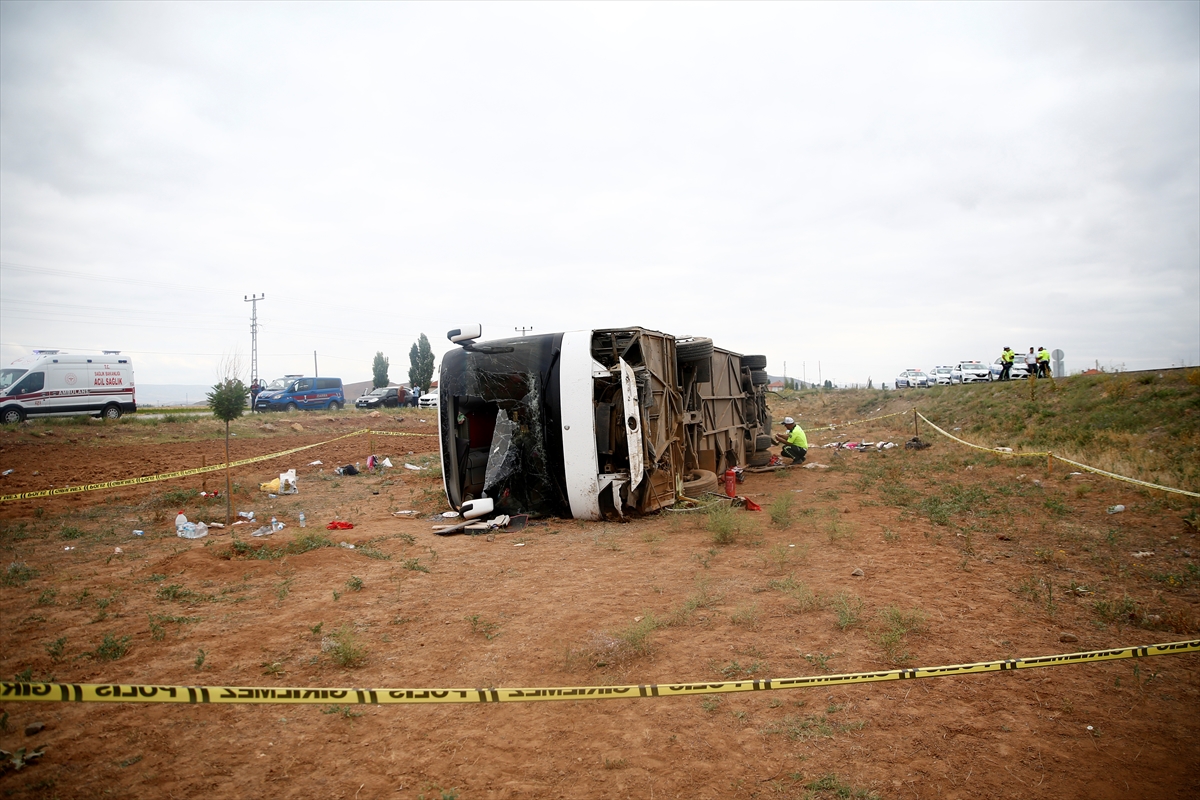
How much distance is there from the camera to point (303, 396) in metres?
35.9

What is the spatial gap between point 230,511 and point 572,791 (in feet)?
30.0

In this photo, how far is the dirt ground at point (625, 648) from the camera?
3.46 m

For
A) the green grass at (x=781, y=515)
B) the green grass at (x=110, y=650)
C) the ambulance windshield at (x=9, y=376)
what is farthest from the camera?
the ambulance windshield at (x=9, y=376)

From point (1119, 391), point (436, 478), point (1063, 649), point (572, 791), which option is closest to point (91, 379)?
point (436, 478)

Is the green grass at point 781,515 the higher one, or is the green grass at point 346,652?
the green grass at point 346,652

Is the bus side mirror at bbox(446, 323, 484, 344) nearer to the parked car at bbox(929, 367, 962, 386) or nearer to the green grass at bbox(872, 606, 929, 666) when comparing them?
the green grass at bbox(872, 606, 929, 666)

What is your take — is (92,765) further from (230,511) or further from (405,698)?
(230,511)

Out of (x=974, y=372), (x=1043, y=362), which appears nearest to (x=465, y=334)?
(x=1043, y=362)

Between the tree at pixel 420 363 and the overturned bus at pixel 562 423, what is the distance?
177 ft

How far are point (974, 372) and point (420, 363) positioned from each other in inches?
1923

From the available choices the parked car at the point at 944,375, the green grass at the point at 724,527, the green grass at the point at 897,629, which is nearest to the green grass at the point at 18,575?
the green grass at the point at 724,527

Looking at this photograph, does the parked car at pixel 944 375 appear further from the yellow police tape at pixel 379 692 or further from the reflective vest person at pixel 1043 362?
the yellow police tape at pixel 379 692

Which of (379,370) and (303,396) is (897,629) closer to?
(303,396)

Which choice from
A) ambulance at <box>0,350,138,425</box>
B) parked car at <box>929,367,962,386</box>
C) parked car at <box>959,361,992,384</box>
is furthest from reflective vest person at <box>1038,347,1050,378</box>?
ambulance at <box>0,350,138,425</box>
